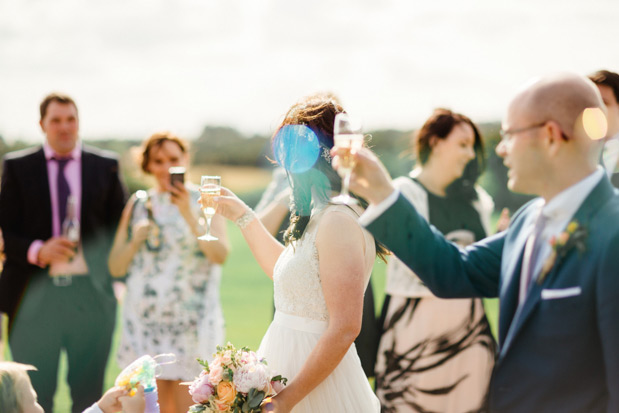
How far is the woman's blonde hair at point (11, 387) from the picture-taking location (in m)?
2.52

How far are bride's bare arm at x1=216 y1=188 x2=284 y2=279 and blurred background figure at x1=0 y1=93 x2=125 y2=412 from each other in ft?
8.15

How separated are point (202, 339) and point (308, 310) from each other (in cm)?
266

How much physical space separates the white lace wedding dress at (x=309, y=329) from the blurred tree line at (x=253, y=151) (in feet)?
45.0

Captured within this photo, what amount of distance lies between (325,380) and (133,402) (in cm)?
79

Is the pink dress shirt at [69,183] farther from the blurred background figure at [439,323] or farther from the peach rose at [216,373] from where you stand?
the peach rose at [216,373]

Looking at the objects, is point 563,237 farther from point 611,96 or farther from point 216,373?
point 611,96

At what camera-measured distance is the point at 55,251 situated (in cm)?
483

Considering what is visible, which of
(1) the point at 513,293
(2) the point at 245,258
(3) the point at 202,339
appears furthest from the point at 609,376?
(2) the point at 245,258

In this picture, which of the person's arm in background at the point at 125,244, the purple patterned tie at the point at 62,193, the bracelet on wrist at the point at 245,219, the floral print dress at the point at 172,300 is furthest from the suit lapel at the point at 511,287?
the purple patterned tie at the point at 62,193

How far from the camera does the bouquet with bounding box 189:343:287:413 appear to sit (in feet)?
7.23

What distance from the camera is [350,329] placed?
233cm

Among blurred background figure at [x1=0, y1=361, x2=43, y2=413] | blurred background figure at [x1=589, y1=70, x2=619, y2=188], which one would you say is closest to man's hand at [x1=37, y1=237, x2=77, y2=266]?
blurred background figure at [x1=0, y1=361, x2=43, y2=413]

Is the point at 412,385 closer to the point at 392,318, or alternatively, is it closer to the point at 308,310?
the point at 392,318

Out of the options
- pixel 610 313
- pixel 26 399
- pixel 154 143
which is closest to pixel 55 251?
pixel 154 143
